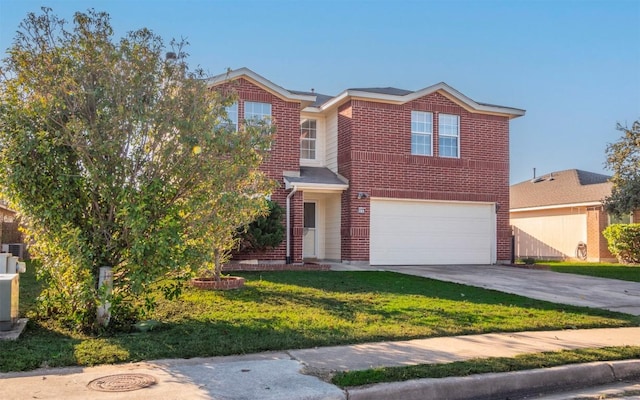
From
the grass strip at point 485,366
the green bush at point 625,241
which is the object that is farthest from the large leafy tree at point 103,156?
the green bush at point 625,241

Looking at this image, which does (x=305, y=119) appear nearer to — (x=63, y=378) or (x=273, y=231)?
(x=273, y=231)

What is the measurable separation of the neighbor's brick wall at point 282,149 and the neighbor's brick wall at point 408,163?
1698mm

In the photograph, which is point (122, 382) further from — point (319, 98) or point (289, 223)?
point (319, 98)

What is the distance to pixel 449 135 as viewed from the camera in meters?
18.8

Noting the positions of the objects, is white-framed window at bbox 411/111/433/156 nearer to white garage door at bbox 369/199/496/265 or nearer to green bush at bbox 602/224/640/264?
white garage door at bbox 369/199/496/265

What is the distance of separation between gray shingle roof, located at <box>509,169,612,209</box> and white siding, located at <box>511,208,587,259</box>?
608mm

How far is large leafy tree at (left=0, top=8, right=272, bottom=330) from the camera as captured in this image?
21.2 ft

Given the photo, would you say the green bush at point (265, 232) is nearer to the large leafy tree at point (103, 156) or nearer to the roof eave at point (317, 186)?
the roof eave at point (317, 186)

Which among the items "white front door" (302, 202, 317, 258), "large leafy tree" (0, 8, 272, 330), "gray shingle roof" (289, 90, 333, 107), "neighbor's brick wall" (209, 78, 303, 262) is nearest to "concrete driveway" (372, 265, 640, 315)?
"white front door" (302, 202, 317, 258)

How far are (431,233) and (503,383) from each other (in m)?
13.3

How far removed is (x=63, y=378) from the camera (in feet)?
16.4

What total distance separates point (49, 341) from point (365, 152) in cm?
1263

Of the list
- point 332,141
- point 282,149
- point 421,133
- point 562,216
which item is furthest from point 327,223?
point 562,216

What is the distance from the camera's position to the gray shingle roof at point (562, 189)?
2531cm
